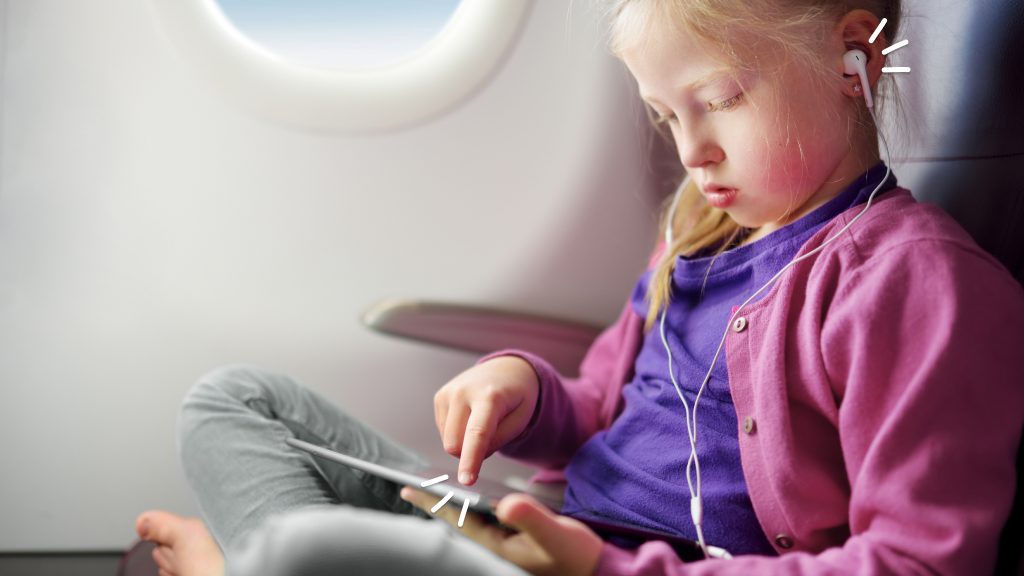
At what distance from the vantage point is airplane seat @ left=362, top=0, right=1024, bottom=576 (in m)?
0.61

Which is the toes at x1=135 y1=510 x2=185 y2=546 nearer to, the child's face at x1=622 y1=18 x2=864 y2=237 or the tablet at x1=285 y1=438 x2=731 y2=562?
the tablet at x1=285 y1=438 x2=731 y2=562

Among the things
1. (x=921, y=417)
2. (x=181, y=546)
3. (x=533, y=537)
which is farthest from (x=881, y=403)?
(x=181, y=546)

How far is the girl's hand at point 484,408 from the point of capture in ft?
2.06

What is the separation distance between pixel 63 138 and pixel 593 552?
38.0 inches

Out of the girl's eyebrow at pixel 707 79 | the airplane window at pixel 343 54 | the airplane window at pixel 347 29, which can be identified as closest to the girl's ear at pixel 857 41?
the girl's eyebrow at pixel 707 79

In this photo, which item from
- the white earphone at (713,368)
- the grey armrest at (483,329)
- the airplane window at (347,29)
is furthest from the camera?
the airplane window at (347,29)

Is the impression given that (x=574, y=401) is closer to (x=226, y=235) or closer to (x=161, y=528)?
(x=161, y=528)

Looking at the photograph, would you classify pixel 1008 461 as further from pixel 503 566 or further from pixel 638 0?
pixel 638 0

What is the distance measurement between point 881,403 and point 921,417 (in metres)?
0.03

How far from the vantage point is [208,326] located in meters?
1.11

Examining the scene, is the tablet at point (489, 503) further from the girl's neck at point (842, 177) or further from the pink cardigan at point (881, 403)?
the girl's neck at point (842, 177)

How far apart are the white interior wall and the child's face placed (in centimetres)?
47

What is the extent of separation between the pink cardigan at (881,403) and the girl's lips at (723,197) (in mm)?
91

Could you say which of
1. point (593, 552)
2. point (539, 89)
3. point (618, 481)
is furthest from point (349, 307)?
point (593, 552)
